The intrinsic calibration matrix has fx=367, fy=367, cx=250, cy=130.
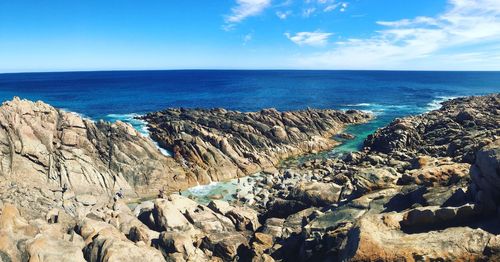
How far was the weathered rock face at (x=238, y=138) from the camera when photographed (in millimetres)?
53750

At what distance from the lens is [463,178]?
2402 centimetres

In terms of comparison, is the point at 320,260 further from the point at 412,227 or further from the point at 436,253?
the point at 436,253

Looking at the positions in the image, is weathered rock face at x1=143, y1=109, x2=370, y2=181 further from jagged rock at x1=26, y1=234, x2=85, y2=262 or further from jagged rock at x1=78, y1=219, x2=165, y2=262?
jagged rock at x1=26, y1=234, x2=85, y2=262

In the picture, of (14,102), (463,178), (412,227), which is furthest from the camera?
(14,102)

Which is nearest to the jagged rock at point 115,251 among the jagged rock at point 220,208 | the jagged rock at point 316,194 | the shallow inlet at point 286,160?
the jagged rock at point 220,208

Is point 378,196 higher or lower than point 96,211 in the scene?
higher

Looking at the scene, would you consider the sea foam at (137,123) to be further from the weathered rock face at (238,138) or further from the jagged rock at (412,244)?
the jagged rock at (412,244)

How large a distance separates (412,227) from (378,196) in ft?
23.6

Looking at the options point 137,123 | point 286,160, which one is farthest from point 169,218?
point 137,123

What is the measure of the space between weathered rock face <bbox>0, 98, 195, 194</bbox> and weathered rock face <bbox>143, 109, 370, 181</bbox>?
184 inches

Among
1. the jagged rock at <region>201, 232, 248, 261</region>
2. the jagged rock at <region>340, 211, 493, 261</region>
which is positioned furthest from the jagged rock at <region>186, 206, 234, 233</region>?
the jagged rock at <region>340, 211, 493, 261</region>

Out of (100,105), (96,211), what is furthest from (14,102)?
(100,105)

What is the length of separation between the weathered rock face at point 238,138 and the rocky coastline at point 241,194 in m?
0.26

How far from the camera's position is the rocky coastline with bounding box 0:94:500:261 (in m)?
18.5
